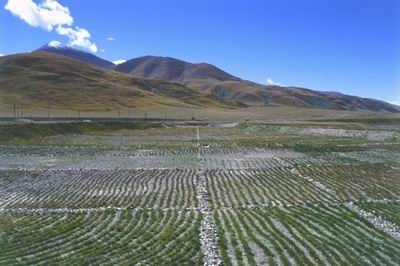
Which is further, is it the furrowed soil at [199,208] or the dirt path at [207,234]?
the furrowed soil at [199,208]

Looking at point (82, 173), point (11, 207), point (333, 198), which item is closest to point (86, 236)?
point (11, 207)

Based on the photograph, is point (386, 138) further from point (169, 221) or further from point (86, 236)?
point (86, 236)

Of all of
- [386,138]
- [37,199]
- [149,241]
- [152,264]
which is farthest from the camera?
[386,138]

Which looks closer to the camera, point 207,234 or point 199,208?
point 207,234

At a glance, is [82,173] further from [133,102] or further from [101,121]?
[133,102]

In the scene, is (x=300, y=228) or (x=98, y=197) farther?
(x=98, y=197)

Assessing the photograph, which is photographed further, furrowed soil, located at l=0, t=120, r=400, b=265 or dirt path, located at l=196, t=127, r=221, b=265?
furrowed soil, located at l=0, t=120, r=400, b=265

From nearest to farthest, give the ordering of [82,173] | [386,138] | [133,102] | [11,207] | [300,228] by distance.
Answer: [300,228], [11,207], [82,173], [386,138], [133,102]
